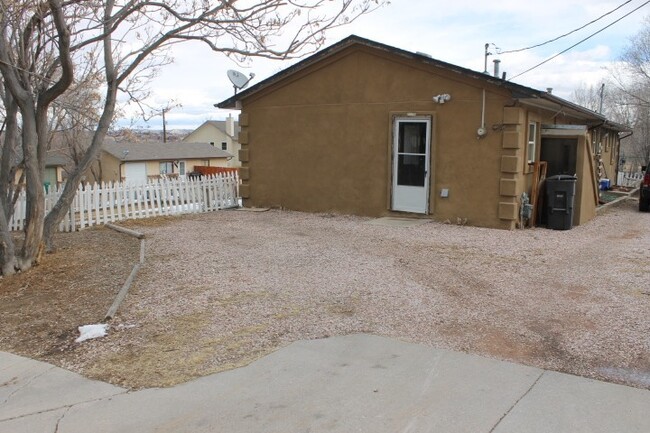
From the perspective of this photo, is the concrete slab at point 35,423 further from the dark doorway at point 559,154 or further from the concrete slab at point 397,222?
the dark doorway at point 559,154

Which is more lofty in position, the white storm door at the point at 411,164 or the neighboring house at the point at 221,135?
the neighboring house at the point at 221,135

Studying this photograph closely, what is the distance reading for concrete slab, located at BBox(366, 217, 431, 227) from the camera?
12.0 metres

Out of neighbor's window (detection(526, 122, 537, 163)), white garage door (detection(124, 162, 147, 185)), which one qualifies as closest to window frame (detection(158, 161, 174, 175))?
white garage door (detection(124, 162, 147, 185))

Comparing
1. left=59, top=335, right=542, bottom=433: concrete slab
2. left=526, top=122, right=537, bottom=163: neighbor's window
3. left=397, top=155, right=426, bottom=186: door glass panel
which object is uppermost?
left=526, top=122, right=537, bottom=163: neighbor's window

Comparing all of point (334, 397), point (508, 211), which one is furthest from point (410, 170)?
point (334, 397)

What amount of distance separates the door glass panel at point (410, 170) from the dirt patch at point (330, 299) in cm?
228

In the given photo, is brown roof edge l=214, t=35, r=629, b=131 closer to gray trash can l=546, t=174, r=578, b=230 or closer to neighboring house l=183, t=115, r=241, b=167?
gray trash can l=546, t=174, r=578, b=230

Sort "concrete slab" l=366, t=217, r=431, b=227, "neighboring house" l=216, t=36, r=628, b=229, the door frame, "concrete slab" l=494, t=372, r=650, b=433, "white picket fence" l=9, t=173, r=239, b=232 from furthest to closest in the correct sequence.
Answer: "white picket fence" l=9, t=173, r=239, b=232
the door frame
"concrete slab" l=366, t=217, r=431, b=227
"neighboring house" l=216, t=36, r=628, b=229
"concrete slab" l=494, t=372, r=650, b=433

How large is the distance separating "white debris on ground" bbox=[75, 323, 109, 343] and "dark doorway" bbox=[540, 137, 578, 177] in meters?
11.1

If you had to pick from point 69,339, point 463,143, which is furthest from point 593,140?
point 69,339

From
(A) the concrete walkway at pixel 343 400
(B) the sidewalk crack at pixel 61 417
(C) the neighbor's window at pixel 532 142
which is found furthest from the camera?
(C) the neighbor's window at pixel 532 142

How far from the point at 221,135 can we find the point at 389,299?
218 feet

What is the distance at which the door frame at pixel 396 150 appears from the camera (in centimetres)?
1242

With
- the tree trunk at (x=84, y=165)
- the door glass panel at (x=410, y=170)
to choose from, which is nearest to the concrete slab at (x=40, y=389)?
the tree trunk at (x=84, y=165)
